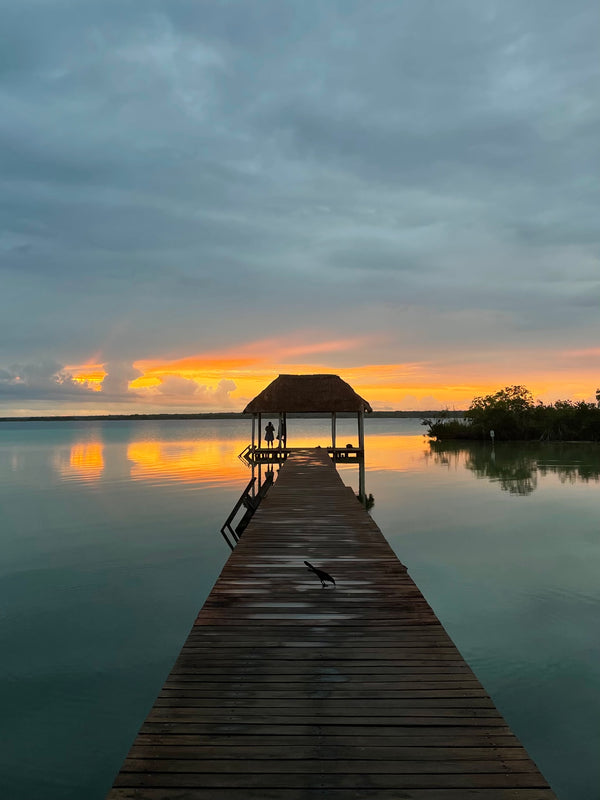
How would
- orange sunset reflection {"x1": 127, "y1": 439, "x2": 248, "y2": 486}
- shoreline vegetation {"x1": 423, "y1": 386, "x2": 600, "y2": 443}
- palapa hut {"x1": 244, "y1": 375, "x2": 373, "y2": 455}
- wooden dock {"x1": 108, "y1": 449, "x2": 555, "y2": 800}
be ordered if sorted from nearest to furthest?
wooden dock {"x1": 108, "y1": 449, "x2": 555, "y2": 800}, palapa hut {"x1": 244, "y1": 375, "x2": 373, "y2": 455}, orange sunset reflection {"x1": 127, "y1": 439, "x2": 248, "y2": 486}, shoreline vegetation {"x1": 423, "y1": 386, "x2": 600, "y2": 443}

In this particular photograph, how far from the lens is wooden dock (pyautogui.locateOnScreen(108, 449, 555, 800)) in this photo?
139 inches

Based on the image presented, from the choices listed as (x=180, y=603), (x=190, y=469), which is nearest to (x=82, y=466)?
(x=190, y=469)

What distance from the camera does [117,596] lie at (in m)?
13.2

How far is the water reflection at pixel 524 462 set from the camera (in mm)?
32916

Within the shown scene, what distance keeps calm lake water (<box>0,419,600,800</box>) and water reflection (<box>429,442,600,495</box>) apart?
7.31 feet

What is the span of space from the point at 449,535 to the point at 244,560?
470 inches

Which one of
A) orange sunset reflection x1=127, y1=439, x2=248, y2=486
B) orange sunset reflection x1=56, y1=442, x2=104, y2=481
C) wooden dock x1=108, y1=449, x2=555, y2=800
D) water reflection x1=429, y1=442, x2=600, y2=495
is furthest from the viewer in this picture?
orange sunset reflection x1=56, y1=442, x2=104, y2=481

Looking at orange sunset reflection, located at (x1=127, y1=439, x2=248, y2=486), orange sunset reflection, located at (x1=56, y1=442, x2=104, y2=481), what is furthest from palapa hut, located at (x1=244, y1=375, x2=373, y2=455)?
orange sunset reflection, located at (x1=56, y1=442, x2=104, y2=481)

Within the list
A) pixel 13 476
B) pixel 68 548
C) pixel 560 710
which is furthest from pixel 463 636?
pixel 13 476

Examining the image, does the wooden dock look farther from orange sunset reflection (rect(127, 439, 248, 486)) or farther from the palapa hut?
orange sunset reflection (rect(127, 439, 248, 486))

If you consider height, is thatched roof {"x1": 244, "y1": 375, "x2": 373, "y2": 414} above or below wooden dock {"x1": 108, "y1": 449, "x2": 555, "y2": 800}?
above

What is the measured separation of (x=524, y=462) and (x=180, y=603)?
1446 inches

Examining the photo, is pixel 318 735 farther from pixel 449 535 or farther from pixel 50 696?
pixel 449 535

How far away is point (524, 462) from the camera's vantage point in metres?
43.2
